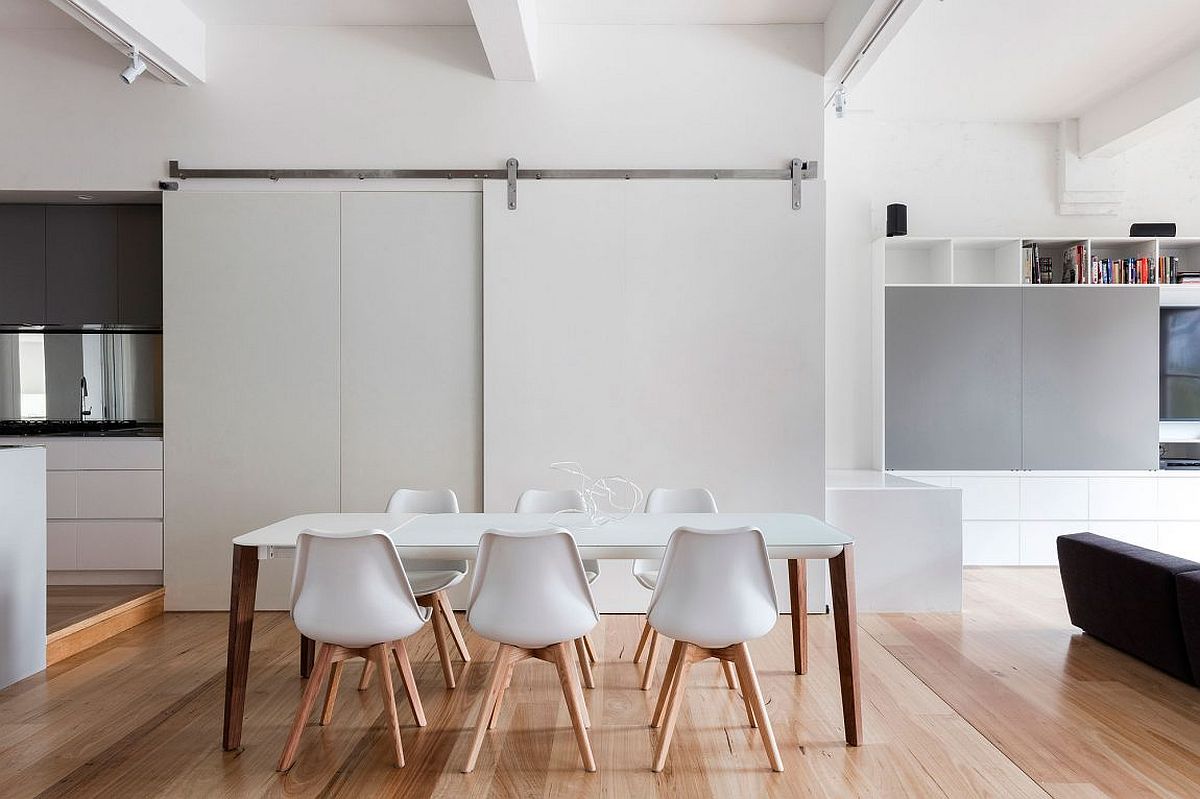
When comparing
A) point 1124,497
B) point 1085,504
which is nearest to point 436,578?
point 1085,504

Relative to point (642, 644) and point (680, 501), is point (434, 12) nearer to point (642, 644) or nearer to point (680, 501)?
point (680, 501)

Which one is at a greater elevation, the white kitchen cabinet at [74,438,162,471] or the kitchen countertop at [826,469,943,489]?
the white kitchen cabinet at [74,438,162,471]

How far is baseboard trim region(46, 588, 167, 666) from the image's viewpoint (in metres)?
3.87

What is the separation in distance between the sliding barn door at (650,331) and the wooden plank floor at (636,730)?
112 centimetres

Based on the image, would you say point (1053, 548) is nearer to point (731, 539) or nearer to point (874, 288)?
point (874, 288)

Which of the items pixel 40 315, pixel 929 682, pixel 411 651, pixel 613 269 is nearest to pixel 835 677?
pixel 929 682

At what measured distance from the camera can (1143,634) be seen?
12.1 feet

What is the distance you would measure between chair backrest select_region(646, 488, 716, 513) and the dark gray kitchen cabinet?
347 centimetres

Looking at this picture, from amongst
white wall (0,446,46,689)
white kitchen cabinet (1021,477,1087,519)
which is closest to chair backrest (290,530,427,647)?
white wall (0,446,46,689)

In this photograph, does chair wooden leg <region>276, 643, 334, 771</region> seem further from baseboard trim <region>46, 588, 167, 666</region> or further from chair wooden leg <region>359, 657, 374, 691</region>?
baseboard trim <region>46, 588, 167, 666</region>

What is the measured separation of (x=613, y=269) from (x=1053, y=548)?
12.3ft

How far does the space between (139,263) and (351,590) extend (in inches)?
139

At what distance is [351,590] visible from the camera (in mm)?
2693

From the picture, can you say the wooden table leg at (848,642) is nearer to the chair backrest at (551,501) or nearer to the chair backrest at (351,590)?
the chair backrest at (551,501)
